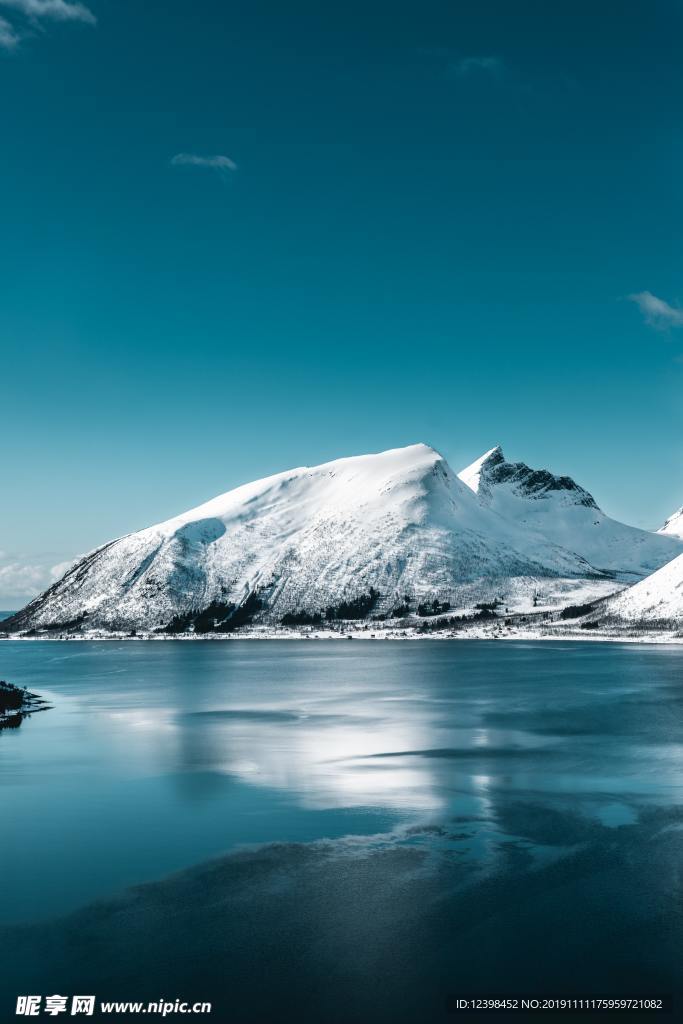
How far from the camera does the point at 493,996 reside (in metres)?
16.4

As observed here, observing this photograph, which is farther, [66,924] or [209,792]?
[209,792]

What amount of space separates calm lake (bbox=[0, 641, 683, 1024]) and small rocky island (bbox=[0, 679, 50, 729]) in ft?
11.5

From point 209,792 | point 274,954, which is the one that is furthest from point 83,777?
point 274,954

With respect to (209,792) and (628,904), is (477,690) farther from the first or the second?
(628,904)

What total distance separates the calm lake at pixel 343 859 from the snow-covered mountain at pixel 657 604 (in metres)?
129

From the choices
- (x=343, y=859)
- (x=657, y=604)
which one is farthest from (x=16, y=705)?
(x=657, y=604)

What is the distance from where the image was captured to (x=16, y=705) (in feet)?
217

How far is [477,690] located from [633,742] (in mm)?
34944

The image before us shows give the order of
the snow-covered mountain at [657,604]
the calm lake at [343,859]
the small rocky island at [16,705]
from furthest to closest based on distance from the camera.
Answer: the snow-covered mountain at [657,604] < the small rocky island at [16,705] < the calm lake at [343,859]

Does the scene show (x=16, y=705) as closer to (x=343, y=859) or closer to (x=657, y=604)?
(x=343, y=859)

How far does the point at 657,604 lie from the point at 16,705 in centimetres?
15622

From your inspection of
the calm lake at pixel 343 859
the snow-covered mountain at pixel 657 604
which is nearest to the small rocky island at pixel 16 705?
the calm lake at pixel 343 859

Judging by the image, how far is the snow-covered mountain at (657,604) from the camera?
177 meters

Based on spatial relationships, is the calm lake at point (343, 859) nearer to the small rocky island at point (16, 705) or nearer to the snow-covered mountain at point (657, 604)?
the small rocky island at point (16, 705)
